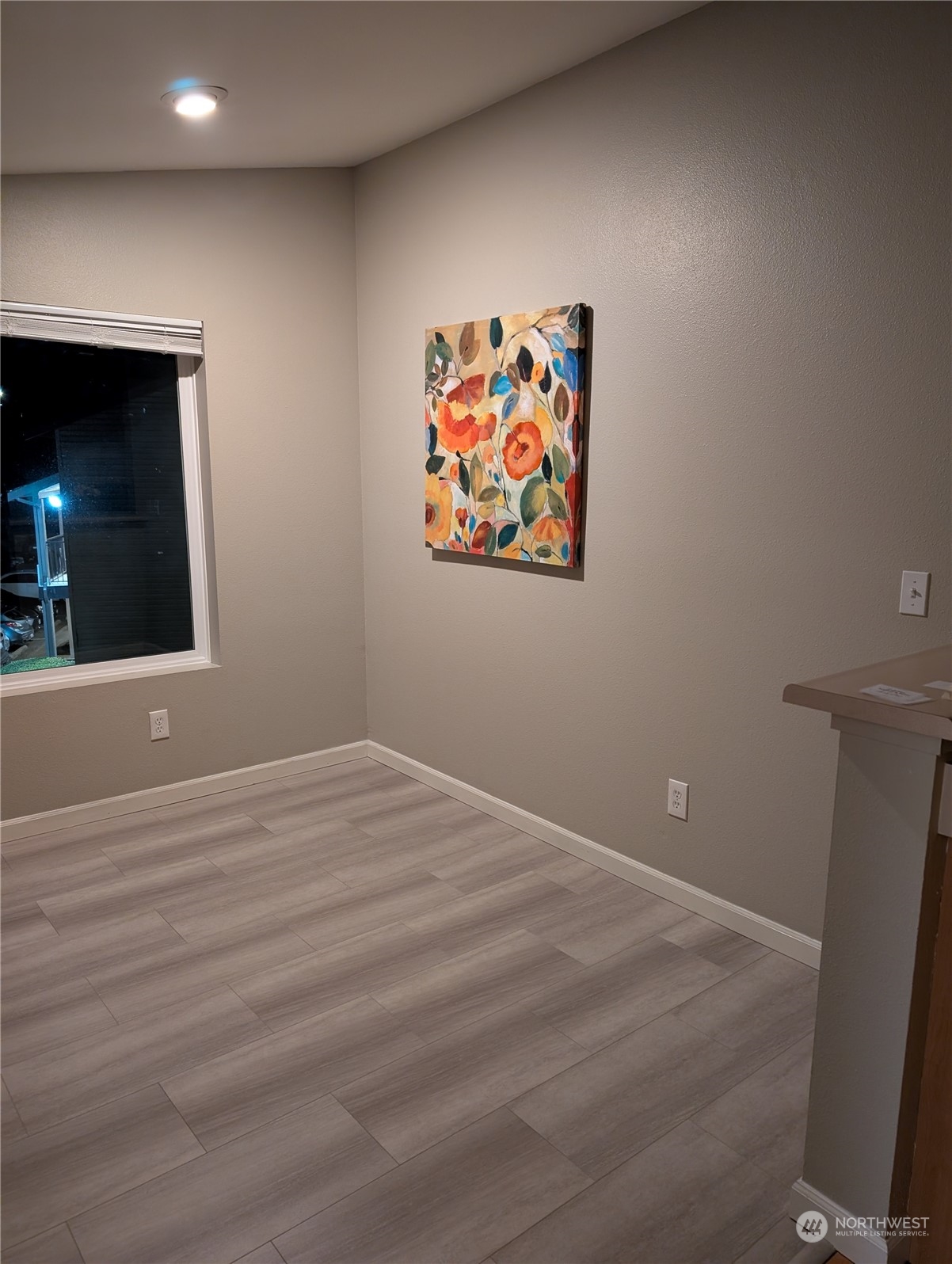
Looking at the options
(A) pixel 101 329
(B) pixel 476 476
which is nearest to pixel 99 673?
(A) pixel 101 329

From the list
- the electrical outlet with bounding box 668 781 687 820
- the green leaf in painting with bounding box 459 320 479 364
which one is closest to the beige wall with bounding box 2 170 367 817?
the green leaf in painting with bounding box 459 320 479 364

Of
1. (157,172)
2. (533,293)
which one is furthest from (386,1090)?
(157,172)

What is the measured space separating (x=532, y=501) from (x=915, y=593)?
1389 millimetres

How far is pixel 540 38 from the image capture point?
8.53 feet

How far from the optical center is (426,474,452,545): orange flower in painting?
365cm

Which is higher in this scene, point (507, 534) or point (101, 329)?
point (101, 329)

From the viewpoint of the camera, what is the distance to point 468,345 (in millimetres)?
3443

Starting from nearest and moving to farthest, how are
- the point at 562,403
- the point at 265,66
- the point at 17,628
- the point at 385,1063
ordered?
the point at 385,1063 < the point at 265,66 < the point at 562,403 < the point at 17,628

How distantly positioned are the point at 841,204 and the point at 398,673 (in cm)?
257

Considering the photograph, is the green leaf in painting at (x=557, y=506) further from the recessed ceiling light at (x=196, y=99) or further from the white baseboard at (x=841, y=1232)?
the white baseboard at (x=841, y=1232)

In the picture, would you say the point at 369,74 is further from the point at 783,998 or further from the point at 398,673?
the point at 783,998

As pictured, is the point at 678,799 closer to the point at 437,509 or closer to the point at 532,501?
the point at 532,501

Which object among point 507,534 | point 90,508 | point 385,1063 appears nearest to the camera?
point 385,1063

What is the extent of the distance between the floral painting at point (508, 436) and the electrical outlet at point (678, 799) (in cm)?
81
